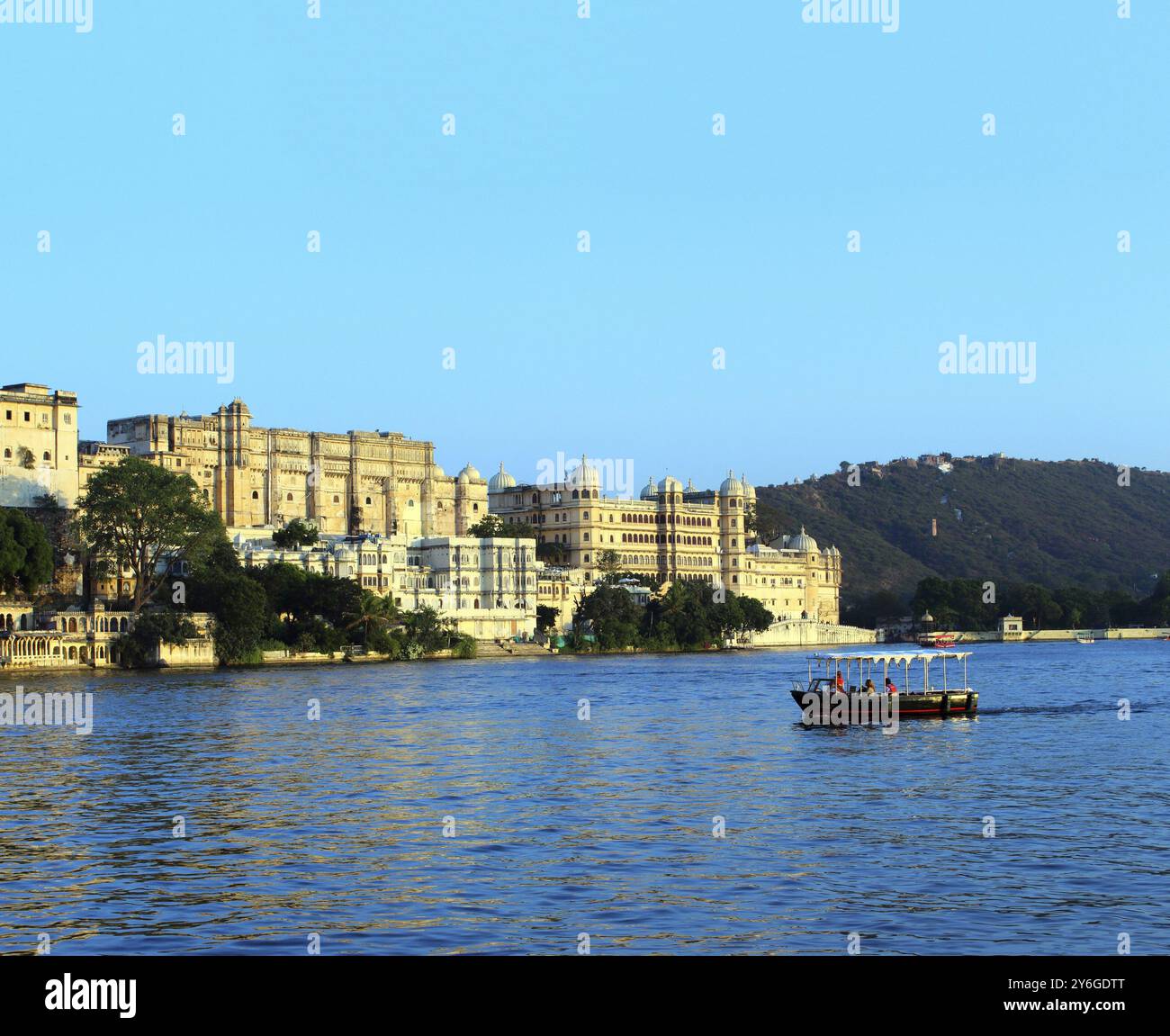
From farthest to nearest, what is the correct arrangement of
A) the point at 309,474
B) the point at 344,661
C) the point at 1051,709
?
the point at 309,474, the point at 344,661, the point at 1051,709

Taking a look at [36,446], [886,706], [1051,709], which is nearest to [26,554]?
[36,446]

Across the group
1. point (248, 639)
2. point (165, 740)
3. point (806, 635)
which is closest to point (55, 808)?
point (165, 740)

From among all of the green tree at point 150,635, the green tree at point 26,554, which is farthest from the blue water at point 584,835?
the green tree at point 150,635

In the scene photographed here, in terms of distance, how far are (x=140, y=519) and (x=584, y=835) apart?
91.4m

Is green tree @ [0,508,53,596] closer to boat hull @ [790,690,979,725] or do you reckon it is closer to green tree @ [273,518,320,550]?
green tree @ [273,518,320,550]

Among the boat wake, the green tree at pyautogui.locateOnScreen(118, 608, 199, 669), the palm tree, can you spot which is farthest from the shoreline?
the boat wake

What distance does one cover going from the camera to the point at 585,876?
26.5m

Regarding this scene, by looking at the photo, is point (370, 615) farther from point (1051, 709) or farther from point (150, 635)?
point (1051, 709)

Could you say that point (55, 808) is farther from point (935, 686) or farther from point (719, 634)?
point (719, 634)

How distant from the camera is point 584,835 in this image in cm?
3119

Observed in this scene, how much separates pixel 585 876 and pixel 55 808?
1432cm

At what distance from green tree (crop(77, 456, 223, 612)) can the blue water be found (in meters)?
55.0

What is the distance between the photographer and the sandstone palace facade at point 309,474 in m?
156
